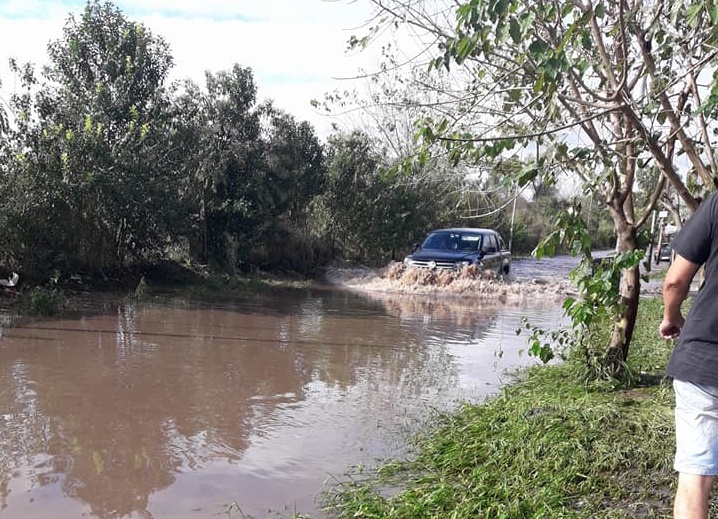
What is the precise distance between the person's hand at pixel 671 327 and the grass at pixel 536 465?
3.48ft

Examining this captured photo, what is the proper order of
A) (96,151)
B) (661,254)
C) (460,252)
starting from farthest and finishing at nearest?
(661,254) → (460,252) → (96,151)

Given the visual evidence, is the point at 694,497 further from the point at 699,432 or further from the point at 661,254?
the point at 661,254

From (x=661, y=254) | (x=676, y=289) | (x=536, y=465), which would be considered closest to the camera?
(x=676, y=289)

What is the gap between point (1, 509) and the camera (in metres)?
3.94

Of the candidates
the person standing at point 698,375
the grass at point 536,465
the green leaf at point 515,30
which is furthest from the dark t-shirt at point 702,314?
the green leaf at point 515,30

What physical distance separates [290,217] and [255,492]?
49.6ft

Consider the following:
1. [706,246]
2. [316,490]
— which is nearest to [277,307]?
[316,490]

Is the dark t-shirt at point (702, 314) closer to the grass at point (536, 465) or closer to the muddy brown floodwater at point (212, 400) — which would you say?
the grass at point (536, 465)

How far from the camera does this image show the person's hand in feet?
10.7

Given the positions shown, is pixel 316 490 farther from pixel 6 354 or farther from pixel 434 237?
pixel 434 237

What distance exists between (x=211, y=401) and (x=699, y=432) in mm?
4618

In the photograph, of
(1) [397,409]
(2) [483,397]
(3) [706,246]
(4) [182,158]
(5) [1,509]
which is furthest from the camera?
(4) [182,158]

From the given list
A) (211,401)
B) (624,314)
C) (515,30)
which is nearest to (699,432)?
(515,30)

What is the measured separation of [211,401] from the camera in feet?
20.8
